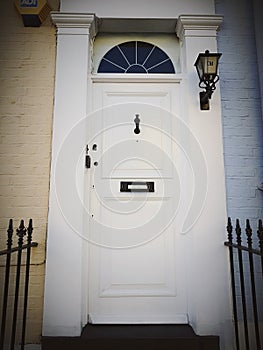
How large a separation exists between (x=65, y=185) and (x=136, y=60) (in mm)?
1315

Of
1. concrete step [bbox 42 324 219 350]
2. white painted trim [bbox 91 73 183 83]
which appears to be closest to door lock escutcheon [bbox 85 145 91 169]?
white painted trim [bbox 91 73 183 83]

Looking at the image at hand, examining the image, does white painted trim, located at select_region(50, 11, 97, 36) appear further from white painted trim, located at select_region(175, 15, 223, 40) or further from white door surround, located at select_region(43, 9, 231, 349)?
white painted trim, located at select_region(175, 15, 223, 40)

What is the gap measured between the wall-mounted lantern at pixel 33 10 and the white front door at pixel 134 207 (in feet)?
2.43

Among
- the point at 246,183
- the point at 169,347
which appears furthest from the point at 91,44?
the point at 169,347

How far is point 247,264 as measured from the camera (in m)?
2.28

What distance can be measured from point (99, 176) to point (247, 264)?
1.35 metres

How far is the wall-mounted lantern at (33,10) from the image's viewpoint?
2.51m

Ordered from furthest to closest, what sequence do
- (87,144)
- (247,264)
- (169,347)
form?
(87,144)
(247,264)
(169,347)

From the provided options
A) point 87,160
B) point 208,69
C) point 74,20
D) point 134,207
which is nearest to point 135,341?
point 134,207

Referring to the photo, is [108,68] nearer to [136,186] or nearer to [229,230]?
[136,186]

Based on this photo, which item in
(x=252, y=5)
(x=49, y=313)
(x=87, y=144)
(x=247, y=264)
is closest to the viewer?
(x=49, y=313)

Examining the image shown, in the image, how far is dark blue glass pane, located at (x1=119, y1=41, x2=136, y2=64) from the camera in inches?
106

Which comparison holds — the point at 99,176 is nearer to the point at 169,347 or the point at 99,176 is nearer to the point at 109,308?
the point at 109,308

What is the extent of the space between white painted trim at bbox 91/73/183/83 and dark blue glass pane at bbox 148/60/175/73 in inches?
4.3
